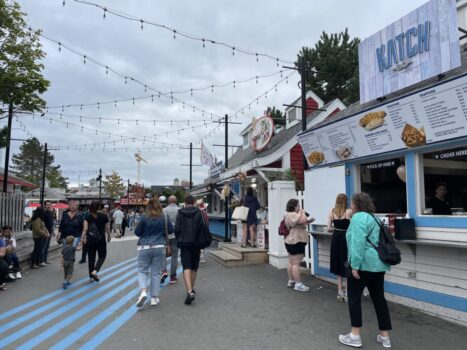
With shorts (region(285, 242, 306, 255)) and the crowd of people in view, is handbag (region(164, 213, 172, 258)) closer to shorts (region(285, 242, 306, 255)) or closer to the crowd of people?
shorts (region(285, 242, 306, 255))

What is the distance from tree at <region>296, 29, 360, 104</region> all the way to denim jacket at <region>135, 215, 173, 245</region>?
63.5 feet

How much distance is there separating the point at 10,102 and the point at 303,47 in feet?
62.7

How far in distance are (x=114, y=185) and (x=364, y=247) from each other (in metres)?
67.5

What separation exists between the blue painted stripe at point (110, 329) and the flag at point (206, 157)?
1320 cm

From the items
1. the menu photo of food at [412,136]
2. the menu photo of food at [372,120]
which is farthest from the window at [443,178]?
the menu photo of food at [372,120]

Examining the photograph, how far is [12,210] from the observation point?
38.8 feet

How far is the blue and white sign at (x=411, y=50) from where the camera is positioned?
5.92 meters

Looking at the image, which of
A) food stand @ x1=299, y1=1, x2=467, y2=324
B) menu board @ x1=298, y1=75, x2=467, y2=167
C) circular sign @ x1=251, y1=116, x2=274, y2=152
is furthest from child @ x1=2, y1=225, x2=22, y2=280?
circular sign @ x1=251, y1=116, x2=274, y2=152

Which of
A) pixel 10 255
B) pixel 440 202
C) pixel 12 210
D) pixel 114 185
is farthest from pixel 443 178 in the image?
pixel 114 185

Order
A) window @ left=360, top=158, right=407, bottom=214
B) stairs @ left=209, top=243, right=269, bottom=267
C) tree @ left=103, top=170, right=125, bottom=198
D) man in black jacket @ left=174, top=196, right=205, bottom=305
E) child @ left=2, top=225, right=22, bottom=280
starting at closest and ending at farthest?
1. man in black jacket @ left=174, top=196, right=205, bottom=305
2. window @ left=360, top=158, right=407, bottom=214
3. child @ left=2, top=225, right=22, bottom=280
4. stairs @ left=209, top=243, right=269, bottom=267
5. tree @ left=103, top=170, right=125, bottom=198

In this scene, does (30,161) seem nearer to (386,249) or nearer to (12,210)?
(12,210)

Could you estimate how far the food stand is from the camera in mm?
5188

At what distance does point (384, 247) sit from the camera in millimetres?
4102

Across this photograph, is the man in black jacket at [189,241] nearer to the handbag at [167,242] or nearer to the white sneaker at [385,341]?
the handbag at [167,242]
